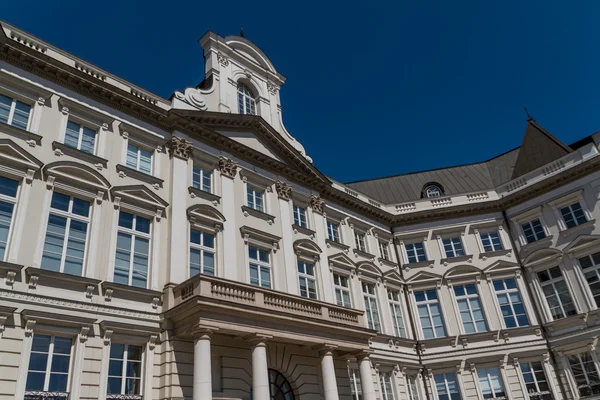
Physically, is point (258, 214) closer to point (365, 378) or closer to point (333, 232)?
point (333, 232)

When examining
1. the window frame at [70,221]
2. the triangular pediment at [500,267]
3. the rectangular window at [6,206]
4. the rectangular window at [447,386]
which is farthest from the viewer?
the triangular pediment at [500,267]

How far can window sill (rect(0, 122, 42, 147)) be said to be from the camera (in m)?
16.2

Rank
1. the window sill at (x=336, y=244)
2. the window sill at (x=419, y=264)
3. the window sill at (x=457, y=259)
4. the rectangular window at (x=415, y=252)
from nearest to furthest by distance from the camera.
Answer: the window sill at (x=336, y=244), the window sill at (x=457, y=259), the window sill at (x=419, y=264), the rectangular window at (x=415, y=252)

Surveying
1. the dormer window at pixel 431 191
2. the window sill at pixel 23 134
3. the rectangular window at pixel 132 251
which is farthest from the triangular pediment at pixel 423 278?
the window sill at pixel 23 134

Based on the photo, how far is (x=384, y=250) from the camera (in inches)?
1216

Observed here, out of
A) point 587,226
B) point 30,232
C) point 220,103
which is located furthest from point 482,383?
point 30,232

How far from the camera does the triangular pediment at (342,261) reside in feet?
84.6

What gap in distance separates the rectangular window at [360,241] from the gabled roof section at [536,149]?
10.7m

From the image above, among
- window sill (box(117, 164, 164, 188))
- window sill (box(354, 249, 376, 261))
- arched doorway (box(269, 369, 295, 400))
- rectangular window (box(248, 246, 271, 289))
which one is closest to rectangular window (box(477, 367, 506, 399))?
window sill (box(354, 249, 376, 261))

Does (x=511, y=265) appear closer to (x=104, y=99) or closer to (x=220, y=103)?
(x=220, y=103)

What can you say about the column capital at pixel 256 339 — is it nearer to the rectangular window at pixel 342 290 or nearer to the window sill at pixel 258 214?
the window sill at pixel 258 214

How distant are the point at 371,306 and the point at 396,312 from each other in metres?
2.29

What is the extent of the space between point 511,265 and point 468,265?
2.42m

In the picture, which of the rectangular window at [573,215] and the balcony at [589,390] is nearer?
the balcony at [589,390]
